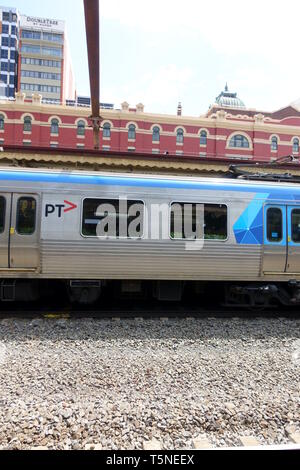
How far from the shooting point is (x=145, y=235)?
6.75m

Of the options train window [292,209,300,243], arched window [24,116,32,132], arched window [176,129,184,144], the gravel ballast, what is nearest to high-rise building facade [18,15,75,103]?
arched window [24,116,32,132]

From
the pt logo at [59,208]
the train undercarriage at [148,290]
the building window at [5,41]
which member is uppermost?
the building window at [5,41]

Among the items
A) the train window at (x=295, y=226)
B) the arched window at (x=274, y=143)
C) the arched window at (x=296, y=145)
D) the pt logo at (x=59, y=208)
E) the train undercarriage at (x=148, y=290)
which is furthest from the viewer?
the arched window at (x=296, y=145)

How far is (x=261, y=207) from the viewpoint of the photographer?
23.3 feet

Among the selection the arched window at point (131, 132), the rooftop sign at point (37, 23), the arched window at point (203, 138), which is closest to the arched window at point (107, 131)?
the arched window at point (131, 132)

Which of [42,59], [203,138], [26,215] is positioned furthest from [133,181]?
[42,59]

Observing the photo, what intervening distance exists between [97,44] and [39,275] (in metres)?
5.03

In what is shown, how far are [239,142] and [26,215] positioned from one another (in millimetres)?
46711

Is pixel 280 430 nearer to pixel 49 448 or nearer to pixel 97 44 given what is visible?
pixel 49 448

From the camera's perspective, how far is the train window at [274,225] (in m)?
7.14

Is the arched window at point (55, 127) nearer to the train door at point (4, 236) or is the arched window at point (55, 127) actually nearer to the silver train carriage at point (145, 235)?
the silver train carriage at point (145, 235)

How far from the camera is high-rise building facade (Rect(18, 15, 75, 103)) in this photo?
302 feet

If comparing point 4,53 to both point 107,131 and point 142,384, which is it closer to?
point 107,131

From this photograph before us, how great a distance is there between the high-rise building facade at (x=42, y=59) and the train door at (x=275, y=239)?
9802cm
